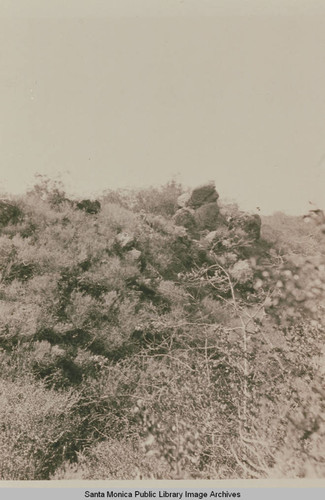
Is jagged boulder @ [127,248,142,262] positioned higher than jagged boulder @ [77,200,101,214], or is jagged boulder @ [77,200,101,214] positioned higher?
jagged boulder @ [77,200,101,214]

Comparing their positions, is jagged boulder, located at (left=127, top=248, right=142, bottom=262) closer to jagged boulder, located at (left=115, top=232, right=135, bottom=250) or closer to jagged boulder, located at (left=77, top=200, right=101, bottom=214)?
jagged boulder, located at (left=115, top=232, right=135, bottom=250)

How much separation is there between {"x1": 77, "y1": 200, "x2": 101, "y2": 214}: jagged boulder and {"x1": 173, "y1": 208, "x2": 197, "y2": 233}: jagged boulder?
2.48m

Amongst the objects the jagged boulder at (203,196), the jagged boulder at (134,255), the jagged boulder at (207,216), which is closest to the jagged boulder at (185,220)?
the jagged boulder at (207,216)

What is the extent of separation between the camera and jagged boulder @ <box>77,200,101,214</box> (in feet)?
32.2

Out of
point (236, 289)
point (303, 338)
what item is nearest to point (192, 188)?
point (236, 289)

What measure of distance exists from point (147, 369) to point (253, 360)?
8.02 ft

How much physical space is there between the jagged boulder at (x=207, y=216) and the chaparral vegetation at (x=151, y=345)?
0.12 ft

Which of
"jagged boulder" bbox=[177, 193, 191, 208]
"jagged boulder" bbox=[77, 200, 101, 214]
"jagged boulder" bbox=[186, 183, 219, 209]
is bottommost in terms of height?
"jagged boulder" bbox=[77, 200, 101, 214]

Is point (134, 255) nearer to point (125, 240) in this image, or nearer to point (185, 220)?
point (125, 240)

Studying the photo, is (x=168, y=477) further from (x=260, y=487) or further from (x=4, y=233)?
(x=4, y=233)

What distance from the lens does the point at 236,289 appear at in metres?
9.76

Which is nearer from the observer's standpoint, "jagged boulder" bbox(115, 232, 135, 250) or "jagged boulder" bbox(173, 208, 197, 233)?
"jagged boulder" bbox(115, 232, 135, 250)

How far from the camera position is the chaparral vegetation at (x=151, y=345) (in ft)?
14.4

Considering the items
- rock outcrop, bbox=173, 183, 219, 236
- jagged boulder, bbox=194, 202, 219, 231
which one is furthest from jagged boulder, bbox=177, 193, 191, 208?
jagged boulder, bbox=194, 202, 219, 231
